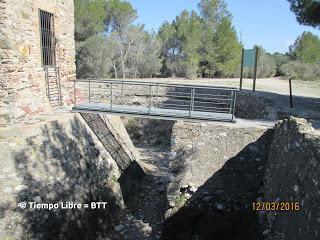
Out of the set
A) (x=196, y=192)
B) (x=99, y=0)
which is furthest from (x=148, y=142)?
(x=99, y=0)

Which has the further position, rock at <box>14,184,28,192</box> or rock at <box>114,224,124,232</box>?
rock at <box>114,224,124,232</box>

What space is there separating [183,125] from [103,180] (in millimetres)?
2831

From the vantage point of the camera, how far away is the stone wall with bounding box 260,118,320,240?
5004 millimetres

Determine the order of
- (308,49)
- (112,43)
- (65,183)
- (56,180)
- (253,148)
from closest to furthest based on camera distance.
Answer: (56,180) → (65,183) → (253,148) → (112,43) → (308,49)

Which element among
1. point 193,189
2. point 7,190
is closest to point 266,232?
point 193,189

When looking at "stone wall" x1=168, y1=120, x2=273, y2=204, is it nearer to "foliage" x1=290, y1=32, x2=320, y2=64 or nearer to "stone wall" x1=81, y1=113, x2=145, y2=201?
"stone wall" x1=81, y1=113, x2=145, y2=201

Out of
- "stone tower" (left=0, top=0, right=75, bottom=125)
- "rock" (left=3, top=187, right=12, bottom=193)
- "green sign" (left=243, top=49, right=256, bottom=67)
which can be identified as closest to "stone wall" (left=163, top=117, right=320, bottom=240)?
"rock" (left=3, top=187, right=12, bottom=193)

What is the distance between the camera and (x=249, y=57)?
13055 millimetres

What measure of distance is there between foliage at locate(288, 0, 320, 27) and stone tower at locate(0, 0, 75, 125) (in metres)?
8.95

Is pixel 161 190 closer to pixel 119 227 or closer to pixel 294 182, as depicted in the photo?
pixel 119 227

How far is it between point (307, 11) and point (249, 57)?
114 inches

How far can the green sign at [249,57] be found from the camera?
42.4 ft

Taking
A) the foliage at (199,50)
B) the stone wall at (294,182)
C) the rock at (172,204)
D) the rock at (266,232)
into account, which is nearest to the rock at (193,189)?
the rock at (172,204)

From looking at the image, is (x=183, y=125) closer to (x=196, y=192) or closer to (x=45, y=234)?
(x=196, y=192)
